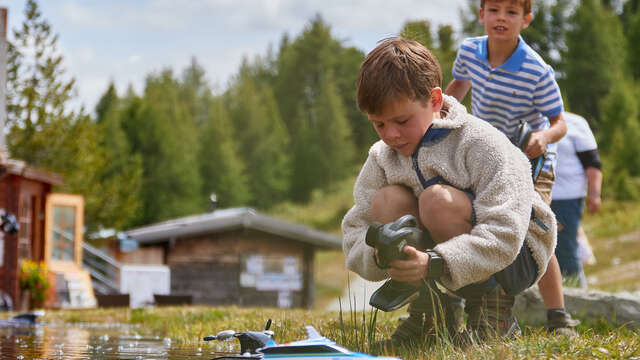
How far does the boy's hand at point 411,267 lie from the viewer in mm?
2662

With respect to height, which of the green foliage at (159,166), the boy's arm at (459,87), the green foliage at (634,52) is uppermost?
the green foliage at (634,52)

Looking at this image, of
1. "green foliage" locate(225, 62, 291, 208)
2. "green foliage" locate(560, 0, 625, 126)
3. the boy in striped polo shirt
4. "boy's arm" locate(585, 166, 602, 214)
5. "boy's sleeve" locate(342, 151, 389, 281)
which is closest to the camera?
"boy's sleeve" locate(342, 151, 389, 281)

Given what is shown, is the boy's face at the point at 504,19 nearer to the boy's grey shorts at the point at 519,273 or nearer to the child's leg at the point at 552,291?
the child's leg at the point at 552,291

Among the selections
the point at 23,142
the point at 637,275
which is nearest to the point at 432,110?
the point at 637,275

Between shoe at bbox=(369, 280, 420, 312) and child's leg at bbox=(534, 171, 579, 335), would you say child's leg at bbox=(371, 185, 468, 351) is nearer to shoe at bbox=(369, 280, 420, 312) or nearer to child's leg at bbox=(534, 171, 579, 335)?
shoe at bbox=(369, 280, 420, 312)

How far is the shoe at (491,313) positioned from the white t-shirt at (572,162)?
2.96 metres

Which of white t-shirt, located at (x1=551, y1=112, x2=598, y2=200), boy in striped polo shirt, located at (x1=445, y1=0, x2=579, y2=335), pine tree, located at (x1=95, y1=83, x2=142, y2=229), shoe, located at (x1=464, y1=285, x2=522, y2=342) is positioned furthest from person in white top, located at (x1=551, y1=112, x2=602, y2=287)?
pine tree, located at (x1=95, y1=83, x2=142, y2=229)

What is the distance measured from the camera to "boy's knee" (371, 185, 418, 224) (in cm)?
305

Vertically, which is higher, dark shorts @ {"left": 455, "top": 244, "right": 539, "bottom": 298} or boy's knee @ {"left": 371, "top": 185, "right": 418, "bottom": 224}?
boy's knee @ {"left": 371, "top": 185, "right": 418, "bottom": 224}

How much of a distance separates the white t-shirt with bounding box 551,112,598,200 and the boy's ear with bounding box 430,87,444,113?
10.6 ft

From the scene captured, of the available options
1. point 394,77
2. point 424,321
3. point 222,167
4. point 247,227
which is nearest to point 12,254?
point 247,227

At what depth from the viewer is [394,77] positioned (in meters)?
2.82

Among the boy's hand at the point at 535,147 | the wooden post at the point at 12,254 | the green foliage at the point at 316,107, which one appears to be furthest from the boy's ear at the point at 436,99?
the green foliage at the point at 316,107

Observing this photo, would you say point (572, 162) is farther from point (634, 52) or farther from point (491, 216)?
point (634, 52)
